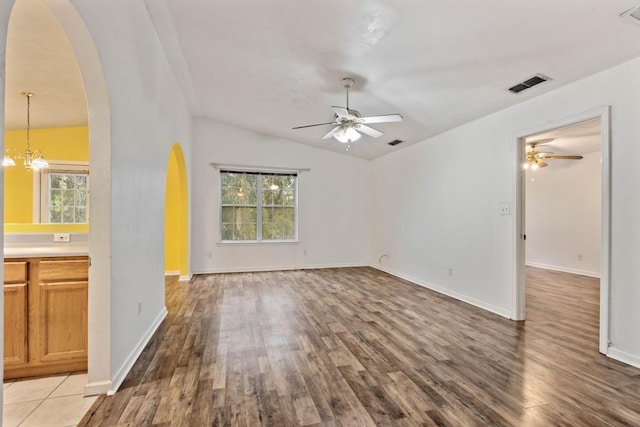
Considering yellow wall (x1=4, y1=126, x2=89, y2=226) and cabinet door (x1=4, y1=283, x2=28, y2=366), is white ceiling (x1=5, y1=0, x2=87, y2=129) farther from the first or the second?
cabinet door (x1=4, y1=283, x2=28, y2=366)

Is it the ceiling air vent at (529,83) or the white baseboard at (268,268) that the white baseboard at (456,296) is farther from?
the ceiling air vent at (529,83)

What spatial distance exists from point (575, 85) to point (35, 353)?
5086 millimetres

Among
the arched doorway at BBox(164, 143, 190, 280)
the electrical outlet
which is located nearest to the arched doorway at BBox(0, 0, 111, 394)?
the electrical outlet

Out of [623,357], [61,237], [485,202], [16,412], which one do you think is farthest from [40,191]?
[623,357]

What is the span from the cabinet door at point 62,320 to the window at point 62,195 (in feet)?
6.27

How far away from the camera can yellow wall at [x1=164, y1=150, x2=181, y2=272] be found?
609cm

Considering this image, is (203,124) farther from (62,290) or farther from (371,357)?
(371,357)

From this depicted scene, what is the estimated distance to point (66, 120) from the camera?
3678 millimetres

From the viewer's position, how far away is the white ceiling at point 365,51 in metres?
2.26

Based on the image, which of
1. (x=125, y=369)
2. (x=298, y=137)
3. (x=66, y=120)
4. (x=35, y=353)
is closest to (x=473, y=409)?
(x=125, y=369)

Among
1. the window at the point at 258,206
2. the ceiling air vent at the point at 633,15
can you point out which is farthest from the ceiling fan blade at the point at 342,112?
the window at the point at 258,206

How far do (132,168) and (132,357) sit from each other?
59.6 inches

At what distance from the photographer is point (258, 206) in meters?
6.52

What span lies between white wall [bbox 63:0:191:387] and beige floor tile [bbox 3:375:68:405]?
1.24ft
